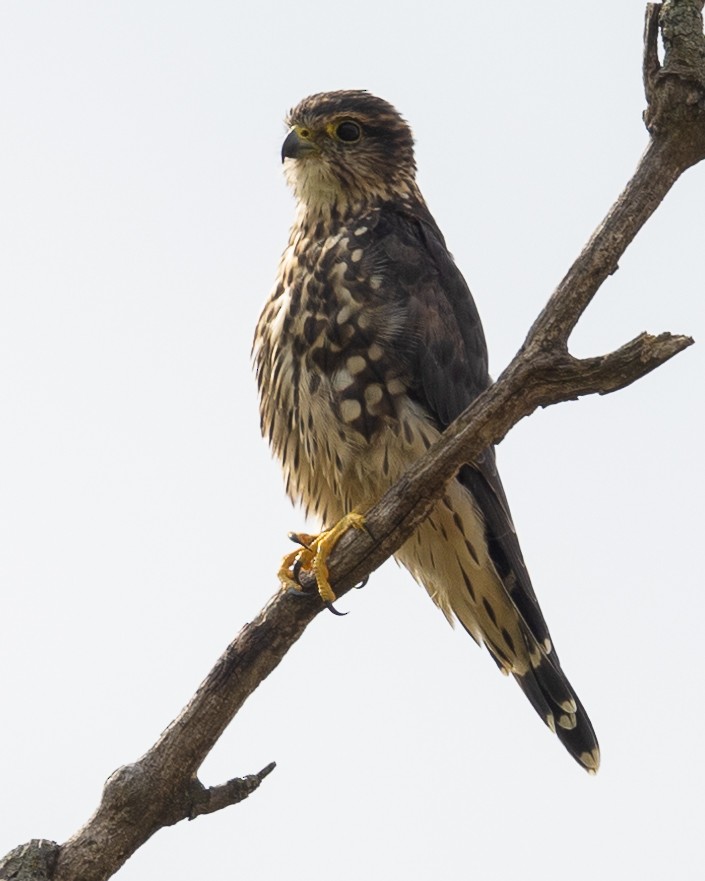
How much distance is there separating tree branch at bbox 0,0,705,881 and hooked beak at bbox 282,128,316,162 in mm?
2097

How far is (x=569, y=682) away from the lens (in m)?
5.50

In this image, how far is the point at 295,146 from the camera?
19.3 feet

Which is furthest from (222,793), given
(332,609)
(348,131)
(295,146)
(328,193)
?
(348,131)

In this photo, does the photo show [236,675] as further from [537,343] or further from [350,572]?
[537,343]

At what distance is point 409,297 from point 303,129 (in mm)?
1109

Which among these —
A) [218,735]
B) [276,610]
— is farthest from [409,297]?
[218,735]

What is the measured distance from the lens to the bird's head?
5848 millimetres

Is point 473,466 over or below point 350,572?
over

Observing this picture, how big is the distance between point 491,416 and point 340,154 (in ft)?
7.39

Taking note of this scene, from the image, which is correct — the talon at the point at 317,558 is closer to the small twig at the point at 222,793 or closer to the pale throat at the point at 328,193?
the small twig at the point at 222,793

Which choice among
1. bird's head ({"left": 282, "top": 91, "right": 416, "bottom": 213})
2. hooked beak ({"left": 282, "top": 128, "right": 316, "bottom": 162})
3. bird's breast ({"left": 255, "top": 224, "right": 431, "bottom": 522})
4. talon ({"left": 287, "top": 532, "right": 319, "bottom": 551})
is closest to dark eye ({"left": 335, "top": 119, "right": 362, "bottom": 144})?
bird's head ({"left": 282, "top": 91, "right": 416, "bottom": 213})

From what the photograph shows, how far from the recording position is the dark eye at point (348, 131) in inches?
235

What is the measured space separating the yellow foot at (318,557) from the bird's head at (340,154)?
1647 mm

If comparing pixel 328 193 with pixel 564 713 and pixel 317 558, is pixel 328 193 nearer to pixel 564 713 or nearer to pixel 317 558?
pixel 317 558
